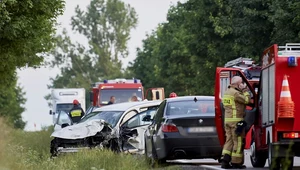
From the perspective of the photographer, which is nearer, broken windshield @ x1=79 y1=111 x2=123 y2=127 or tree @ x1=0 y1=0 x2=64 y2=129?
broken windshield @ x1=79 y1=111 x2=123 y2=127

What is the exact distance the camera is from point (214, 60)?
178 ft

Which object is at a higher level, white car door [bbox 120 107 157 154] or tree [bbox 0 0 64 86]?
tree [bbox 0 0 64 86]

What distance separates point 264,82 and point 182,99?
3402 millimetres

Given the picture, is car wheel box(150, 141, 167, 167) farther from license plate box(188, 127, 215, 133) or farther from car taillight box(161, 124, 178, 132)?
license plate box(188, 127, 215, 133)

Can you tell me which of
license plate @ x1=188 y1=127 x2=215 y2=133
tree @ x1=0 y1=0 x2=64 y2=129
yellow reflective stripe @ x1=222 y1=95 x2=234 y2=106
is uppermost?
tree @ x1=0 y1=0 x2=64 y2=129

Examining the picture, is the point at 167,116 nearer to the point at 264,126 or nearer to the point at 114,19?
the point at 264,126

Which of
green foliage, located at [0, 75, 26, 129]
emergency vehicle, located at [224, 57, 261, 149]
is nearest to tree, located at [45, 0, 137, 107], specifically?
green foliage, located at [0, 75, 26, 129]

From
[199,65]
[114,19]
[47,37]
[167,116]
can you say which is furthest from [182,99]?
[114,19]

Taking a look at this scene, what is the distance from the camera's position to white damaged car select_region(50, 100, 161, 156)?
76.4ft

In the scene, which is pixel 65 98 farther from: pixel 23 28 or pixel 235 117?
pixel 235 117

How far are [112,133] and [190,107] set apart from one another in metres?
3.54

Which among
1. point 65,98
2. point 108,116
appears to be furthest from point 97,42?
point 108,116

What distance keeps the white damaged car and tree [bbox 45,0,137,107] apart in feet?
301

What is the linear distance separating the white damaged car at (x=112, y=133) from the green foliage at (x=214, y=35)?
14.6 meters
